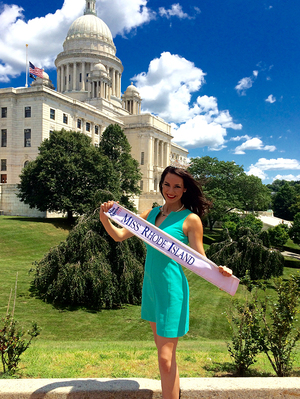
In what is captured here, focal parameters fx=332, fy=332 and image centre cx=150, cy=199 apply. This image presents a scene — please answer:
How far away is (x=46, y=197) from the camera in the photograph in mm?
37875

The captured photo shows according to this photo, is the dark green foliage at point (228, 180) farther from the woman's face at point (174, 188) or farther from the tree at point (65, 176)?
the woman's face at point (174, 188)

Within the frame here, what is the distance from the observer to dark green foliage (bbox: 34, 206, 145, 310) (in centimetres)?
1384

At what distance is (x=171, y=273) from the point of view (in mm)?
4121

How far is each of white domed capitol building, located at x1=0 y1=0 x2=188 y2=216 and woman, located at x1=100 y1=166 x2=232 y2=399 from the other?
42681mm

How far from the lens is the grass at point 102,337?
598 cm

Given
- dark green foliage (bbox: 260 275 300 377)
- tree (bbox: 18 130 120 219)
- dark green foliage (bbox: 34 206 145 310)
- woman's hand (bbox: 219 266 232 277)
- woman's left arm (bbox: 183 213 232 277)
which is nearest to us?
woman's hand (bbox: 219 266 232 277)

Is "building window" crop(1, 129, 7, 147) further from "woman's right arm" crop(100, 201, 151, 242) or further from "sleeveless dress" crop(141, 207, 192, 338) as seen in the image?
"sleeveless dress" crop(141, 207, 192, 338)

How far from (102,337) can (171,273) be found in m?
8.05

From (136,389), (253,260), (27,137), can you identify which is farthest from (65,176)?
(136,389)

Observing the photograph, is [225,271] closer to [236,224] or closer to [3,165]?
[236,224]

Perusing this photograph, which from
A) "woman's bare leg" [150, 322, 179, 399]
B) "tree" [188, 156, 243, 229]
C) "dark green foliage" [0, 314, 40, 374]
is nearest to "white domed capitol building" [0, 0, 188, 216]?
"tree" [188, 156, 243, 229]

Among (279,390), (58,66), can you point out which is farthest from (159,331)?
(58,66)

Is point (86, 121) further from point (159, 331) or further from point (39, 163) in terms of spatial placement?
point (159, 331)

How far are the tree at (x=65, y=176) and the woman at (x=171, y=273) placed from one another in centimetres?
3326
